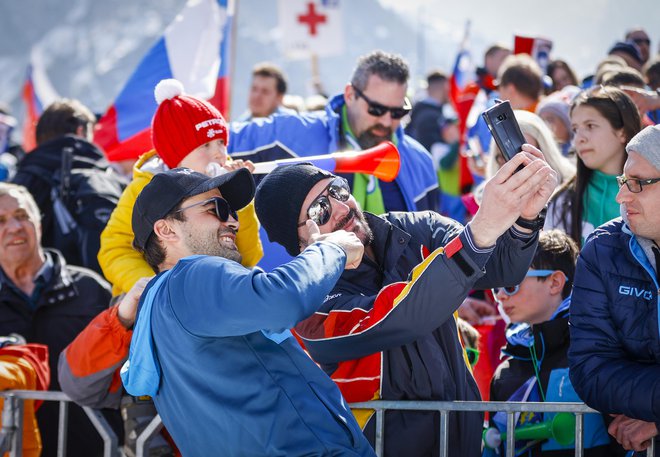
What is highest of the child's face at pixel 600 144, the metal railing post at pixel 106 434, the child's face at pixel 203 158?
the child's face at pixel 600 144

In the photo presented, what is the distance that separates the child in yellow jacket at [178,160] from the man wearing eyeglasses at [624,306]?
65.4 inches

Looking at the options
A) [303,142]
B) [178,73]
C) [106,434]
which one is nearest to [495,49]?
[178,73]

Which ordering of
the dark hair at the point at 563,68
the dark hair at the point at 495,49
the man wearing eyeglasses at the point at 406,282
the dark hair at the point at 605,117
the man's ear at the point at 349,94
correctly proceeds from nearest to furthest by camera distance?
the man wearing eyeglasses at the point at 406,282
the dark hair at the point at 605,117
the man's ear at the point at 349,94
the dark hair at the point at 563,68
the dark hair at the point at 495,49

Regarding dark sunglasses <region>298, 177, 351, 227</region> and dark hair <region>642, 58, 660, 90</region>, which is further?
dark hair <region>642, 58, 660, 90</region>

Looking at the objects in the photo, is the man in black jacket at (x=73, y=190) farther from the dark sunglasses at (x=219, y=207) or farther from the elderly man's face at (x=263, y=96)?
the dark sunglasses at (x=219, y=207)

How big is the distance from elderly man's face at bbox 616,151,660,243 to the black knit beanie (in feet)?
3.62

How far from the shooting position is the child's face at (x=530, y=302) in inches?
173

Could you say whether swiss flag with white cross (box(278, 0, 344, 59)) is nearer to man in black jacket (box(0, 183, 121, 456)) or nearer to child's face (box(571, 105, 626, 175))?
man in black jacket (box(0, 183, 121, 456))

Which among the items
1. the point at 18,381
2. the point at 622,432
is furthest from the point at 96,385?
the point at 622,432

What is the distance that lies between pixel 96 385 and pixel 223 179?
127cm

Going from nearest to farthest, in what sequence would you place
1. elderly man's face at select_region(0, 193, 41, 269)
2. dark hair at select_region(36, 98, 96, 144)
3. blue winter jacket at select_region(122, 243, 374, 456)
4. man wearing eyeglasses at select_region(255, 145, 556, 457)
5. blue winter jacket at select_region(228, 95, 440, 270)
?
blue winter jacket at select_region(122, 243, 374, 456), man wearing eyeglasses at select_region(255, 145, 556, 457), elderly man's face at select_region(0, 193, 41, 269), blue winter jacket at select_region(228, 95, 440, 270), dark hair at select_region(36, 98, 96, 144)

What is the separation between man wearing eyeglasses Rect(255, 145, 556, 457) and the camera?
3158 millimetres

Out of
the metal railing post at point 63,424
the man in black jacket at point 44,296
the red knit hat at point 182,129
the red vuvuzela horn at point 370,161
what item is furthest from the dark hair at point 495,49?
the metal railing post at point 63,424

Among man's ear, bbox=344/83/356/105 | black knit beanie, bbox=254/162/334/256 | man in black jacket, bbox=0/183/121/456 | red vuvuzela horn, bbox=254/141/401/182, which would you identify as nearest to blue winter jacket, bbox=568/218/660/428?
black knit beanie, bbox=254/162/334/256
